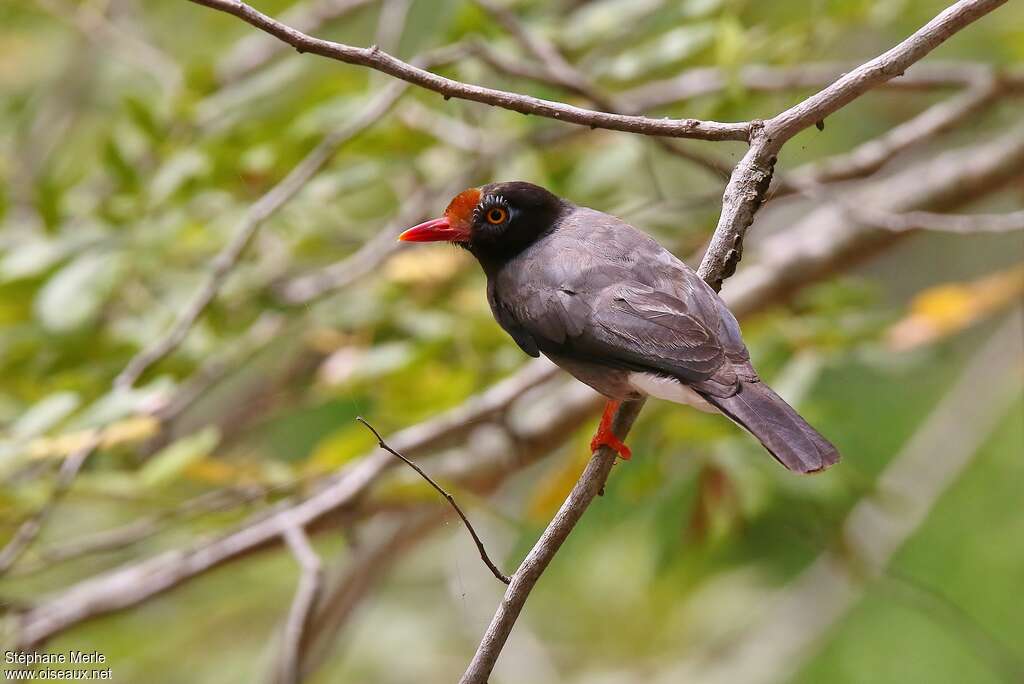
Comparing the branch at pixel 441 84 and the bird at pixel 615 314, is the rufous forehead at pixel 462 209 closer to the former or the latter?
the bird at pixel 615 314

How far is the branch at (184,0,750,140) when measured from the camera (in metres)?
2.15

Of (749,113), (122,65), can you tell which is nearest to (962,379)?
(749,113)

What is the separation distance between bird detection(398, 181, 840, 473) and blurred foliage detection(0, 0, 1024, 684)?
61 cm

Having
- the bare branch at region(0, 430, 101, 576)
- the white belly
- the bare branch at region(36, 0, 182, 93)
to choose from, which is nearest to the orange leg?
the white belly

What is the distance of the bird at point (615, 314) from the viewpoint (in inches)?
98.3

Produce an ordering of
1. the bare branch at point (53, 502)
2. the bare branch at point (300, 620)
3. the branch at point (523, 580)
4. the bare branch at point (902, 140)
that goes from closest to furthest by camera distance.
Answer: the branch at point (523, 580)
the bare branch at point (300, 620)
the bare branch at point (53, 502)
the bare branch at point (902, 140)

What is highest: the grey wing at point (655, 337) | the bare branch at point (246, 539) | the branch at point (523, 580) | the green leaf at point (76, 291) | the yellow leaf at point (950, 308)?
the grey wing at point (655, 337)

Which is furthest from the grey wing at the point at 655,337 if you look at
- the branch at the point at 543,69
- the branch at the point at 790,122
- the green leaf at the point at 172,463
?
the green leaf at the point at 172,463

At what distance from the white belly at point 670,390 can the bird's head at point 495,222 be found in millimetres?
674

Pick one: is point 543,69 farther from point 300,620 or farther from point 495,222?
point 300,620

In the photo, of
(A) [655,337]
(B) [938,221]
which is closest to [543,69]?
(B) [938,221]

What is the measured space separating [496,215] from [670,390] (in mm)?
842

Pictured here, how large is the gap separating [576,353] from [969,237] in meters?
6.64

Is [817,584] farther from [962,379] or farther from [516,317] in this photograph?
[516,317]
